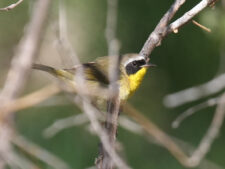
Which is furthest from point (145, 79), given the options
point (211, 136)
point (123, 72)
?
point (211, 136)

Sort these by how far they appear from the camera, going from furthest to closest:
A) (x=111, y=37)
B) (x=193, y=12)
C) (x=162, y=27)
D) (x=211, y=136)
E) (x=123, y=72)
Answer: (x=123, y=72)
(x=162, y=27)
(x=193, y=12)
(x=211, y=136)
(x=111, y=37)

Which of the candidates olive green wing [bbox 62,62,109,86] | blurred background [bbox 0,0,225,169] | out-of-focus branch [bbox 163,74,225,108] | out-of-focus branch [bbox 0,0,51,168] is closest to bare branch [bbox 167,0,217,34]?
out-of-focus branch [bbox 163,74,225,108]

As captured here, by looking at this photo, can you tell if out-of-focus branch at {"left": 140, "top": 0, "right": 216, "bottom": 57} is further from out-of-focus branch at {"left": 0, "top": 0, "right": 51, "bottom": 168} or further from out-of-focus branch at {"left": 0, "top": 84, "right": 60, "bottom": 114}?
out-of-focus branch at {"left": 0, "top": 0, "right": 51, "bottom": 168}

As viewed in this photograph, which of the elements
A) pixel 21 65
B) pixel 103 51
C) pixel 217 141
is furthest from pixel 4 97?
pixel 103 51

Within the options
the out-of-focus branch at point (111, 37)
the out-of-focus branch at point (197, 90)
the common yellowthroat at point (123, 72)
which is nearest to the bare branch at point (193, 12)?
the out-of-focus branch at point (111, 37)

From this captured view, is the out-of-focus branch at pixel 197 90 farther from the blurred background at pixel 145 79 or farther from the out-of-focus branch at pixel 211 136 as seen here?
the blurred background at pixel 145 79

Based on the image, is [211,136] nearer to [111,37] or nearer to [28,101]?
[111,37]

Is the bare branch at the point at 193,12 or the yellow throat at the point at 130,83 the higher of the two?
the bare branch at the point at 193,12

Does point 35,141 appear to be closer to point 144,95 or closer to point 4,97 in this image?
point 144,95
